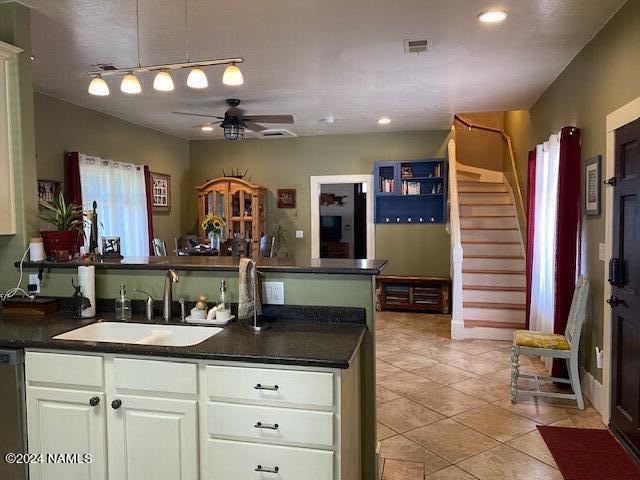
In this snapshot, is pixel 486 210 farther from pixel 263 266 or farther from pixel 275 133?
pixel 263 266

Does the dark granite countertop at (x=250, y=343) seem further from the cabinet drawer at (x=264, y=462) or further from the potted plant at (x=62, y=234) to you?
the potted plant at (x=62, y=234)

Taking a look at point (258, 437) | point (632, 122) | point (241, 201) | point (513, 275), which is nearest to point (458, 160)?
point (513, 275)

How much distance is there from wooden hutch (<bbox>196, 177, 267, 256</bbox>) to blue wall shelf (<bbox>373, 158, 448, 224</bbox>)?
189 cm

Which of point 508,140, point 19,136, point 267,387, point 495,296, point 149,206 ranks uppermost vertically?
point 508,140

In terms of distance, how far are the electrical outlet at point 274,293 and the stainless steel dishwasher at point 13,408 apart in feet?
3.67

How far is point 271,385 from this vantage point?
69.7 inches

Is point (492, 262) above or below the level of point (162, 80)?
below

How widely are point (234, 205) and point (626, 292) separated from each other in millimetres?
5387

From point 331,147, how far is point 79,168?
3704 mm

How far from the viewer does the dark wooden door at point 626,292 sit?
269cm

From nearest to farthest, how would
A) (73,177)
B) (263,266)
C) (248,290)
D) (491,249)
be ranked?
(248,290) < (263,266) < (73,177) < (491,249)

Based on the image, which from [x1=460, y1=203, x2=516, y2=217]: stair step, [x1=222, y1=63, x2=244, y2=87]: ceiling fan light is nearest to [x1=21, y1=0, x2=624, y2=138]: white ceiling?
[x1=222, y1=63, x2=244, y2=87]: ceiling fan light

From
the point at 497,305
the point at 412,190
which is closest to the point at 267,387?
the point at 497,305

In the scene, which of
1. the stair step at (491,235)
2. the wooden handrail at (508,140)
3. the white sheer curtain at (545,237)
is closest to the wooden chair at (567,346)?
the white sheer curtain at (545,237)
